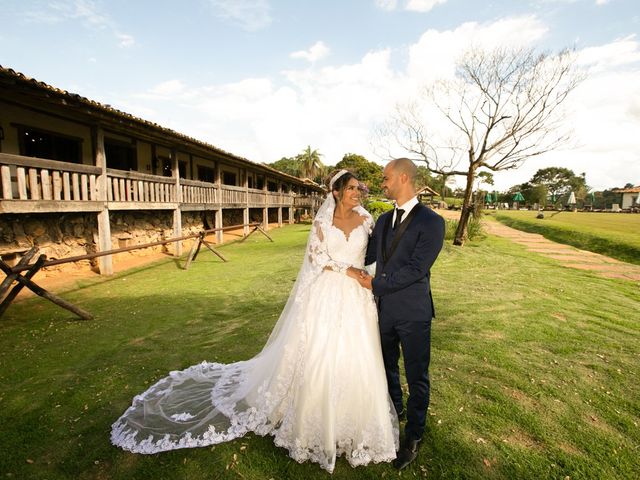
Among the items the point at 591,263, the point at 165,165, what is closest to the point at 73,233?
the point at 165,165

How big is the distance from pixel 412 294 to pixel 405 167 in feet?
3.40

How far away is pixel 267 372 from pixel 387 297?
149 cm

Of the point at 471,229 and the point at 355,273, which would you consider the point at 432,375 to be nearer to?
the point at 355,273

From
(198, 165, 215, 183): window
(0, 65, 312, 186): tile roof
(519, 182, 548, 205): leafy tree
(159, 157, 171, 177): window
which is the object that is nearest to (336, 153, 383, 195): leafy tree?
(519, 182, 548, 205): leafy tree

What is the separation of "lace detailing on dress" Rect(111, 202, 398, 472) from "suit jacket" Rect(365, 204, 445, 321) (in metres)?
0.31

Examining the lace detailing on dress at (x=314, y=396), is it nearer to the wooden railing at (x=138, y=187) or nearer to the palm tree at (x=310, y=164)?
the wooden railing at (x=138, y=187)

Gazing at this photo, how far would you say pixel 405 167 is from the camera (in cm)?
273

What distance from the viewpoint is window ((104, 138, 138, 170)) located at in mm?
12984

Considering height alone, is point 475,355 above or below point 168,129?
below

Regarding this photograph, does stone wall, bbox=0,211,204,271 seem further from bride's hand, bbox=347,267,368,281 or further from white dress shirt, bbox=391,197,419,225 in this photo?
white dress shirt, bbox=391,197,419,225

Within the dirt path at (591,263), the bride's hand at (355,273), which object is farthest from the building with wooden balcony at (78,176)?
the dirt path at (591,263)

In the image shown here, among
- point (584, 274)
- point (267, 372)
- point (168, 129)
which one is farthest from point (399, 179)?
point (584, 274)

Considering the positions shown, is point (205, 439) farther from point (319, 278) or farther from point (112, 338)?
point (112, 338)

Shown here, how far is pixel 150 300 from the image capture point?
7777 mm
